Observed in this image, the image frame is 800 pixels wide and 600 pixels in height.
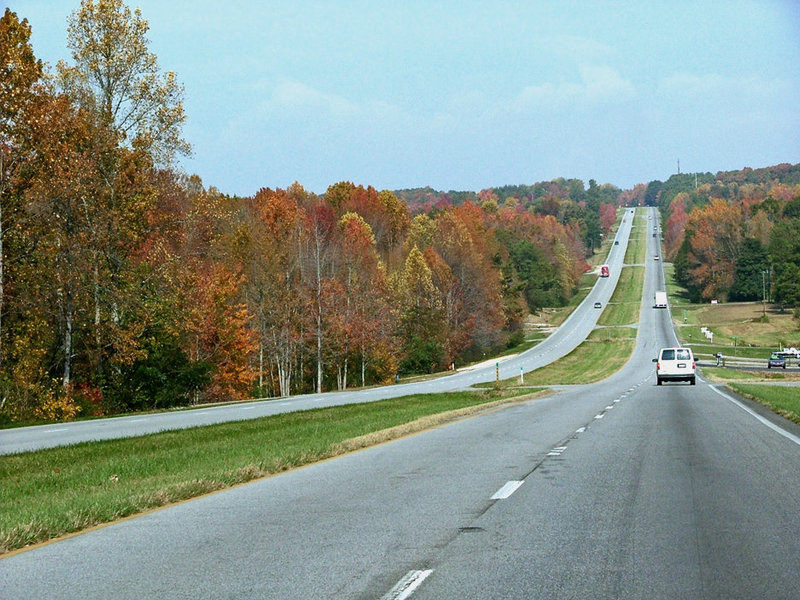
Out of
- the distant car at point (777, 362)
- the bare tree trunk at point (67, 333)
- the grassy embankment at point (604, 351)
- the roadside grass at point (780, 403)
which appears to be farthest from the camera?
the distant car at point (777, 362)

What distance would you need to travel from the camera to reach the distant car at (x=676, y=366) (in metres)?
51.6

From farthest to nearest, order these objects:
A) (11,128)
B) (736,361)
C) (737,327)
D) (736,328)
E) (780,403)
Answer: (737,327) → (736,328) → (736,361) → (11,128) → (780,403)

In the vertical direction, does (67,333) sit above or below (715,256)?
below

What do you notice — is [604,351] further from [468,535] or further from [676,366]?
[468,535]

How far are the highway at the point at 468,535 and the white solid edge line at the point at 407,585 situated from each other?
2 cm

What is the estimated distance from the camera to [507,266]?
15062 centimetres

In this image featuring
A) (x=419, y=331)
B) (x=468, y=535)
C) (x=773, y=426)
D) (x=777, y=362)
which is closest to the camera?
(x=468, y=535)

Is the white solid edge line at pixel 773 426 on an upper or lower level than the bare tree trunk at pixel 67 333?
lower

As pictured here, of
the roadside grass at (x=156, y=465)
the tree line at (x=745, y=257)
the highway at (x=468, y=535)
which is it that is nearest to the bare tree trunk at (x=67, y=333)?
the roadside grass at (x=156, y=465)

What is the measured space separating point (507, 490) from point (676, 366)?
1659 inches

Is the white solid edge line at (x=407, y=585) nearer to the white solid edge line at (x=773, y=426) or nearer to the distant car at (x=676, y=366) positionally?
the white solid edge line at (x=773, y=426)


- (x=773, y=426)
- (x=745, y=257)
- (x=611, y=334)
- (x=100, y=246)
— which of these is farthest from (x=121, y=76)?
(x=745, y=257)

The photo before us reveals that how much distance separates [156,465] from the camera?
1514 centimetres

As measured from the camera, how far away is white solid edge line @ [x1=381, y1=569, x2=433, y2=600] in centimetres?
667
